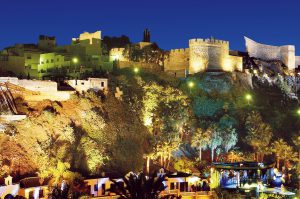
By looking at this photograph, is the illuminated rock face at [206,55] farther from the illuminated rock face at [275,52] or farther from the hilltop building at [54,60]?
the illuminated rock face at [275,52]

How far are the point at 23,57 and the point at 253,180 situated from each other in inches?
1048

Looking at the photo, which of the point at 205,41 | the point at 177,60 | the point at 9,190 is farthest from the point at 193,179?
the point at 205,41

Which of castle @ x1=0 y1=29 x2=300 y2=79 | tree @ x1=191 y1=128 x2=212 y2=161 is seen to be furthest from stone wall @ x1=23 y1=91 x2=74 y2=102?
tree @ x1=191 y1=128 x2=212 y2=161

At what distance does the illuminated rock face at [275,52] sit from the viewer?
245ft

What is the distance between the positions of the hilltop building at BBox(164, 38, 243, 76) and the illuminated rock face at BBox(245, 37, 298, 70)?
10.9 m

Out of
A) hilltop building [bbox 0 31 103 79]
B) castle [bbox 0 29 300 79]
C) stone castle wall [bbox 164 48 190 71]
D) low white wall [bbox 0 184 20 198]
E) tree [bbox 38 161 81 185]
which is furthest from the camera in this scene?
stone castle wall [bbox 164 48 190 71]

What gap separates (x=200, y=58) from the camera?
62.2 metres

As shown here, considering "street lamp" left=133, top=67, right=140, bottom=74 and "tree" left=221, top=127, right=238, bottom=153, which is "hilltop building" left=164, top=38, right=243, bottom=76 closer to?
"street lamp" left=133, top=67, right=140, bottom=74

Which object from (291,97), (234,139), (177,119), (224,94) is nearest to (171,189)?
(177,119)

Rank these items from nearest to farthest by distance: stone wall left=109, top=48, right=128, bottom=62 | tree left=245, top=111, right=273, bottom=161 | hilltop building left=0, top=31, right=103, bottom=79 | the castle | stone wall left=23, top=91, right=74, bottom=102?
1. stone wall left=23, top=91, right=74, bottom=102
2. tree left=245, top=111, right=273, bottom=161
3. hilltop building left=0, top=31, right=103, bottom=79
4. the castle
5. stone wall left=109, top=48, right=128, bottom=62

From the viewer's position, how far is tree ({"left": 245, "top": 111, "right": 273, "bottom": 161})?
177 feet

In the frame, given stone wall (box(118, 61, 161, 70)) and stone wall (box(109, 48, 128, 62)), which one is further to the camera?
stone wall (box(109, 48, 128, 62))

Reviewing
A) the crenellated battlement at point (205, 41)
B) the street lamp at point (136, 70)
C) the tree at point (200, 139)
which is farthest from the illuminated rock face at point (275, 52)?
the tree at point (200, 139)

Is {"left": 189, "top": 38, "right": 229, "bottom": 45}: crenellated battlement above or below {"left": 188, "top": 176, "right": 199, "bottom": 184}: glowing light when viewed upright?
above
